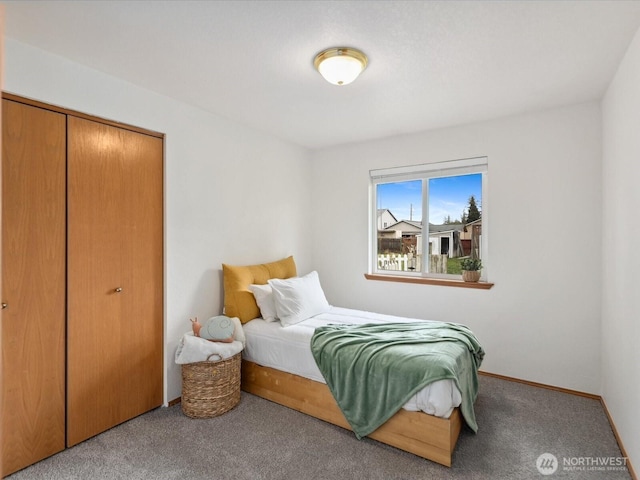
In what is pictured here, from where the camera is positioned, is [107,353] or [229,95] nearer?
[107,353]

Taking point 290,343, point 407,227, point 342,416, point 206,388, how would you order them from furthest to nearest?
1. point 407,227
2. point 290,343
3. point 206,388
4. point 342,416

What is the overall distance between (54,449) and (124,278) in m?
1.12

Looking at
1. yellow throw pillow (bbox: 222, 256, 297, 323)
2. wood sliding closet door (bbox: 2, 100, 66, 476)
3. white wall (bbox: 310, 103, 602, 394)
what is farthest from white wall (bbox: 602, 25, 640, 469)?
wood sliding closet door (bbox: 2, 100, 66, 476)

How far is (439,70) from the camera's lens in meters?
2.43

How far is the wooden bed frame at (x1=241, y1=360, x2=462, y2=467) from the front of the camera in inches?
85.2

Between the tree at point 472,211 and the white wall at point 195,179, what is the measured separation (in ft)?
6.50

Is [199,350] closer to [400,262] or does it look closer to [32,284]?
[32,284]

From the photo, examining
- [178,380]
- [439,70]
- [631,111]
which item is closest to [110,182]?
[178,380]

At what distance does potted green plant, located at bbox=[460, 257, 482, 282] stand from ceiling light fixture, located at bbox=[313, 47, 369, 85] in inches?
86.9

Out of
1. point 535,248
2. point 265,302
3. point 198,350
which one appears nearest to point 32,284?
point 198,350

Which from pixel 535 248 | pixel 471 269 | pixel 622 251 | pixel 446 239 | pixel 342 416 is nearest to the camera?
pixel 622 251

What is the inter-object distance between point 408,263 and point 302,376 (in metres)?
1.94

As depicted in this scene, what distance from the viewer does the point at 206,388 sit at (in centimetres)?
269

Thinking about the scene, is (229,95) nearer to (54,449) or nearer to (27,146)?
(27,146)
